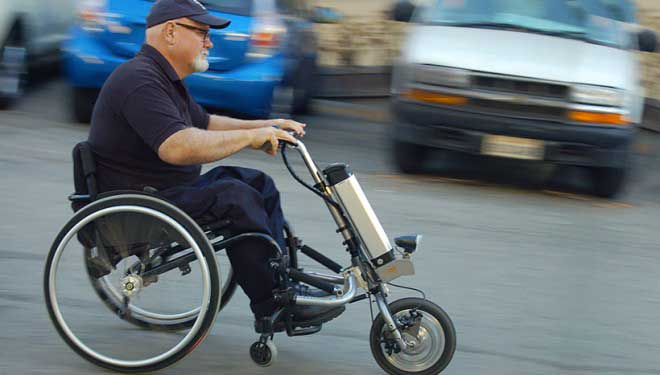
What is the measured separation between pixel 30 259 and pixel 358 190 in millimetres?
2357

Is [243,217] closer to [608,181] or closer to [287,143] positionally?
[287,143]

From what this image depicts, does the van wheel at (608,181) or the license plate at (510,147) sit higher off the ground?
the license plate at (510,147)

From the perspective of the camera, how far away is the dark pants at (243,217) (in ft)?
13.0

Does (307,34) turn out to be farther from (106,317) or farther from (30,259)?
(106,317)

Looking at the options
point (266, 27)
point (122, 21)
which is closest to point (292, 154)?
A: point (266, 27)

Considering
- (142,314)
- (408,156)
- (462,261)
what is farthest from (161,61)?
(408,156)

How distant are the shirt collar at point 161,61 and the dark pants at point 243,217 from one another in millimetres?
455

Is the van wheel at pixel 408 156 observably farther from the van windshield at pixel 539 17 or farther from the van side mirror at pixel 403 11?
the van side mirror at pixel 403 11

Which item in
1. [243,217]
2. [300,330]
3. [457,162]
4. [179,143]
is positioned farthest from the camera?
[457,162]

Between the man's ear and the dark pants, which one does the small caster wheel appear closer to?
the dark pants

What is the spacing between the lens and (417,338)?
4.11m

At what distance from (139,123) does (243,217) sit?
0.55 m

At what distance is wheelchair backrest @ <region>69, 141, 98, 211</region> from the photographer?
4059mm

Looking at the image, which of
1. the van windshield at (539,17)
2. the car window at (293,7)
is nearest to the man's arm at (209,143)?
the van windshield at (539,17)
